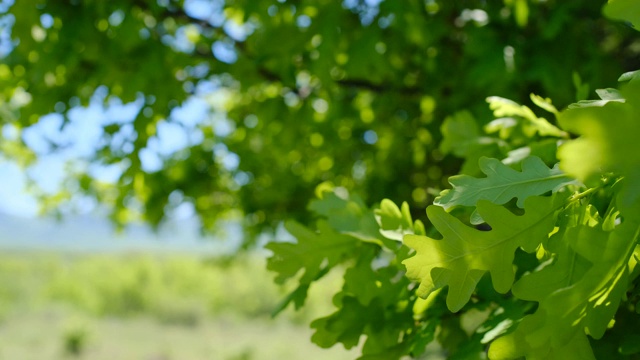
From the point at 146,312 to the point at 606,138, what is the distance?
8.85m

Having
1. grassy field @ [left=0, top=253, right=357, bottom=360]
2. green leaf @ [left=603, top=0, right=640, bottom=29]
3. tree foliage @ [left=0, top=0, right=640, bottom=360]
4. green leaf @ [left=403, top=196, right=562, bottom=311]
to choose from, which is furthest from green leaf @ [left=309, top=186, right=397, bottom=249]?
grassy field @ [left=0, top=253, right=357, bottom=360]

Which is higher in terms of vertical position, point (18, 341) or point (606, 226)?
point (18, 341)

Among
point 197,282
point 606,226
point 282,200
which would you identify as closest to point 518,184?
point 606,226

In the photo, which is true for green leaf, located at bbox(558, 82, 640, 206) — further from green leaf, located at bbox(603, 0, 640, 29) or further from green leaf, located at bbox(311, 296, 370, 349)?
green leaf, located at bbox(311, 296, 370, 349)

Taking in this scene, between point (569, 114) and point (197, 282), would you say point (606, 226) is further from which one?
point (197, 282)

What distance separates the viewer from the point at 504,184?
22.4 inches

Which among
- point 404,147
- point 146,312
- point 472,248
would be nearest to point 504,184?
point 472,248

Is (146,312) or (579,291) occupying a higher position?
(146,312)

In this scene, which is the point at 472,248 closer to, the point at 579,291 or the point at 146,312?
the point at 579,291

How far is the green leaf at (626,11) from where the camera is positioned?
439 mm

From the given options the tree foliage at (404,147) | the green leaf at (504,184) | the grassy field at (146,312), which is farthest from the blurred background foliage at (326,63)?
the grassy field at (146,312)

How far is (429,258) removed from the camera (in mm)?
569

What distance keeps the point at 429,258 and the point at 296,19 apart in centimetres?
173

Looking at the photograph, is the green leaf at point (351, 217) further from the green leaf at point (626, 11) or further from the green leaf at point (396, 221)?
the green leaf at point (626, 11)
